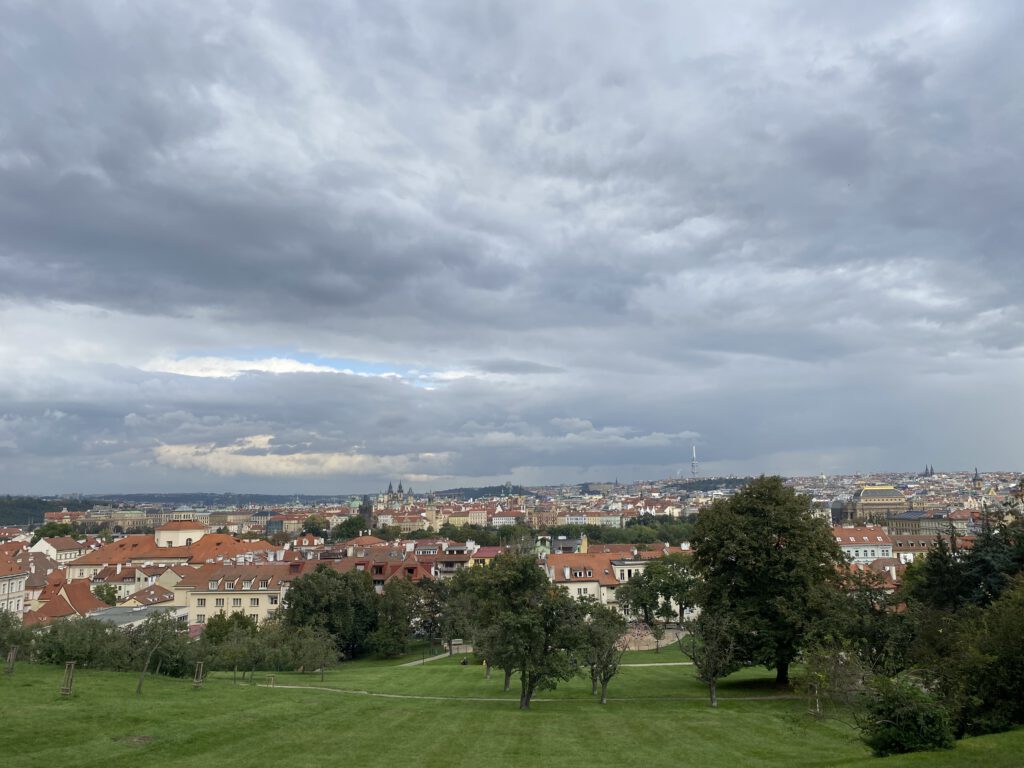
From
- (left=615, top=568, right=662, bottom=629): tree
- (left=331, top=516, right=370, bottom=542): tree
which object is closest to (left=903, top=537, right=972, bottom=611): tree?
(left=615, top=568, right=662, bottom=629): tree

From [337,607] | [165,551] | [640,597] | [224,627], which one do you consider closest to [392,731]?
[224,627]

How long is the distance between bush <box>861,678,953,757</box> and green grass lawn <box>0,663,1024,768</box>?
565mm

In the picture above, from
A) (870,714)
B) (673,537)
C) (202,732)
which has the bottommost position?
(673,537)

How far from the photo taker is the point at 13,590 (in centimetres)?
7550

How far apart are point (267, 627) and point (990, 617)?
5112 cm

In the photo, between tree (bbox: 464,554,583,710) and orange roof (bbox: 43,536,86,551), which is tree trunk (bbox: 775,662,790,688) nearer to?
tree (bbox: 464,554,583,710)

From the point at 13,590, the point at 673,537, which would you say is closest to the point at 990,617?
the point at 13,590

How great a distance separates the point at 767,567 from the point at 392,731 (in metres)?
22.6

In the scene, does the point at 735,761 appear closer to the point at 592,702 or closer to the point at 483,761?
the point at 483,761

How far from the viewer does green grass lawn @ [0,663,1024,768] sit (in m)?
20.7

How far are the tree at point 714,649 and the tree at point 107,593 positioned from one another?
248ft

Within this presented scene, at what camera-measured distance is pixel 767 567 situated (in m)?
38.8

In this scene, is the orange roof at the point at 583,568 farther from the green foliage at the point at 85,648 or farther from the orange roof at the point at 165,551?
the green foliage at the point at 85,648

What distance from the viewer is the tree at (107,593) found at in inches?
3369
